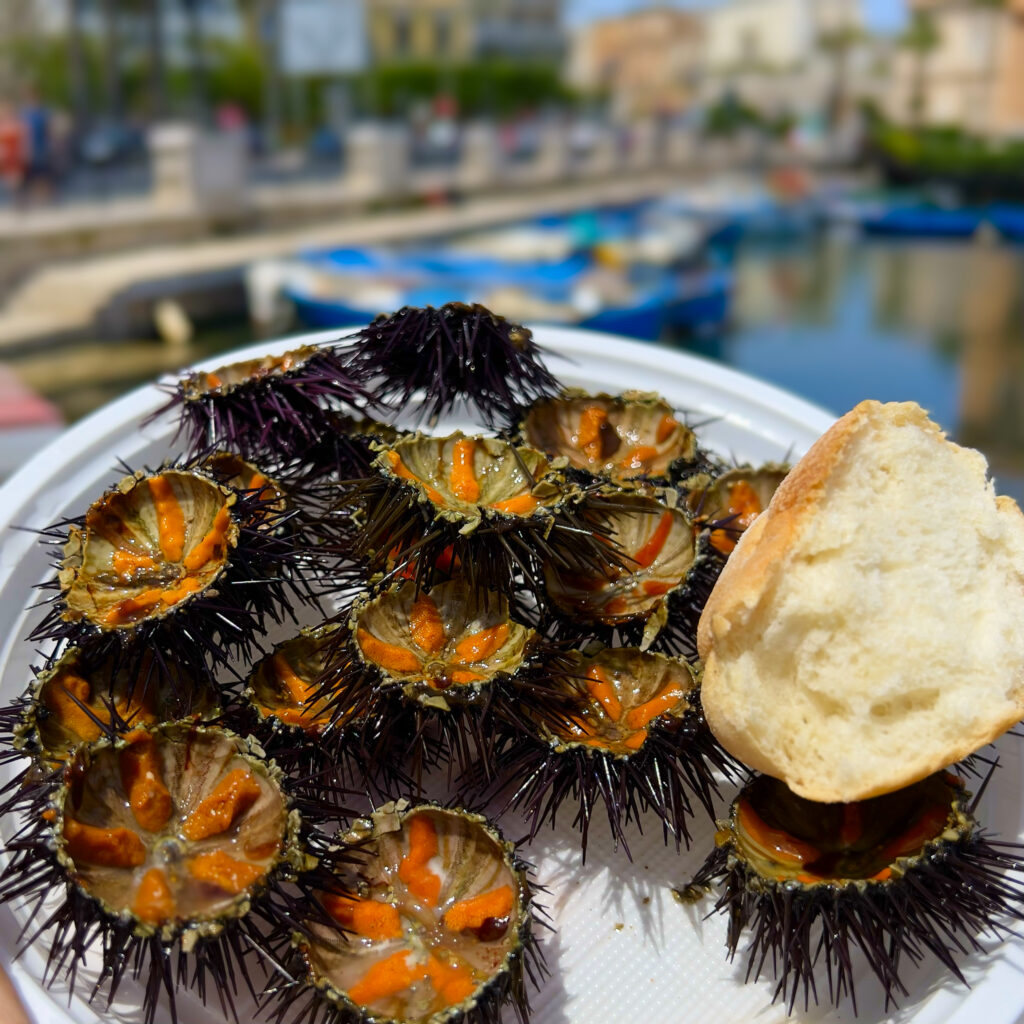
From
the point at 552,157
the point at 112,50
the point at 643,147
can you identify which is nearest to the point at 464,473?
the point at 112,50

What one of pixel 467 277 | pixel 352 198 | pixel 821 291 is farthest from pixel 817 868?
pixel 821 291

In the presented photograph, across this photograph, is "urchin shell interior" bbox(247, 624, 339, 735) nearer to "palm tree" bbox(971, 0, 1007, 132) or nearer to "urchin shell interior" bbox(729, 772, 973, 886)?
"urchin shell interior" bbox(729, 772, 973, 886)

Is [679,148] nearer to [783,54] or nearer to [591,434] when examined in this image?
[783,54]

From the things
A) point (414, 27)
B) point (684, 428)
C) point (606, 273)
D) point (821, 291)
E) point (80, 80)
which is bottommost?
point (821, 291)

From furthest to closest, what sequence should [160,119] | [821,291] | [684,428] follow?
[160,119] < [821,291] < [684,428]

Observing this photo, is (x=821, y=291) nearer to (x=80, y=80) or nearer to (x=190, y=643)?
(x=80, y=80)

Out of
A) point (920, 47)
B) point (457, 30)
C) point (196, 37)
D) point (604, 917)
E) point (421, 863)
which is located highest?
point (457, 30)

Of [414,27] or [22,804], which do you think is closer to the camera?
[22,804]

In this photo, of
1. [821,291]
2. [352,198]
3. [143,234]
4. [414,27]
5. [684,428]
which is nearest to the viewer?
[684,428]
